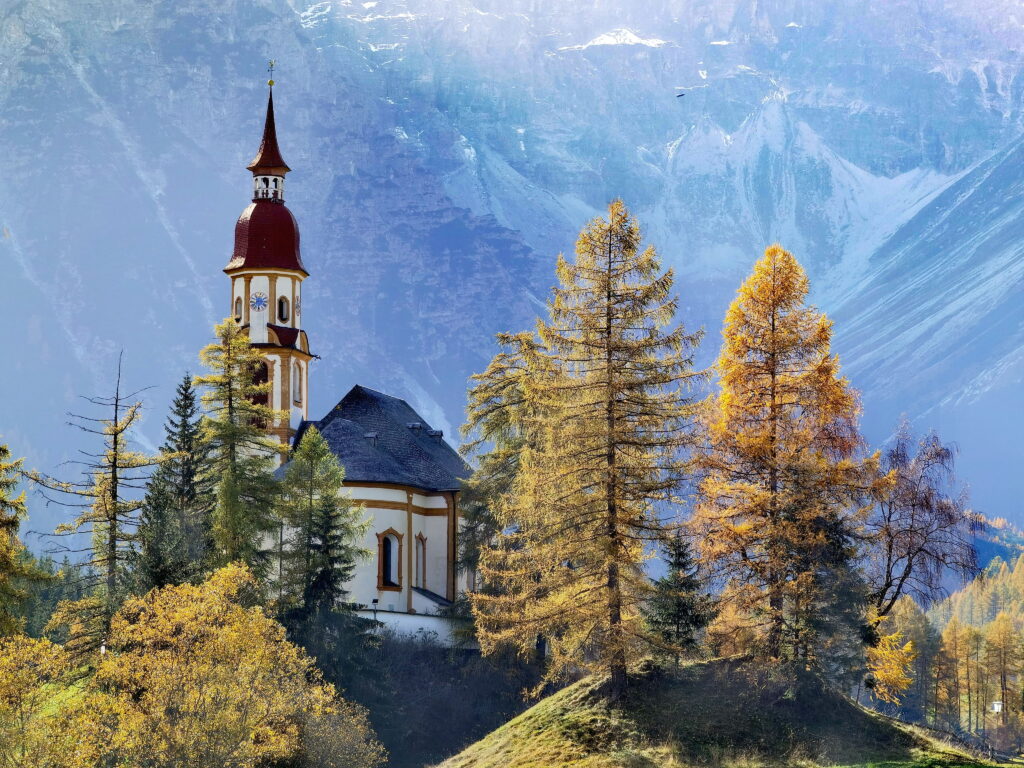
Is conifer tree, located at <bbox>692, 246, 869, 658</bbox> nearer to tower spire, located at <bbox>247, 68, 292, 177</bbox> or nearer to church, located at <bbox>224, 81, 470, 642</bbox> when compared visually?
church, located at <bbox>224, 81, 470, 642</bbox>

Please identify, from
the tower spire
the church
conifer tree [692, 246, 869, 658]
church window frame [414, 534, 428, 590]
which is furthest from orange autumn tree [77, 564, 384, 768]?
the tower spire

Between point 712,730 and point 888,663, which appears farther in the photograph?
point 888,663

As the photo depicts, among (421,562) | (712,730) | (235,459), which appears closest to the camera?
(712,730)

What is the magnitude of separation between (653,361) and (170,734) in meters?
13.7

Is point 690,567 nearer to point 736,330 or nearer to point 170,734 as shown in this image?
point 736,330

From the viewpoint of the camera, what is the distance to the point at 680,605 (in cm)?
3916

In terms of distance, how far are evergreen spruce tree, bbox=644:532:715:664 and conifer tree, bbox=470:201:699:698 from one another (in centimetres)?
211

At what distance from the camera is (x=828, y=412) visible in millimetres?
35656

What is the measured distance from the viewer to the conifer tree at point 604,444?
35125mm

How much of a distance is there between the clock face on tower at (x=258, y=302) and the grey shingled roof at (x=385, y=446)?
5.53 m

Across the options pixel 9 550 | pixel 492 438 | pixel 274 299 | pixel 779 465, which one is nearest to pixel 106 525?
pixel 9 550

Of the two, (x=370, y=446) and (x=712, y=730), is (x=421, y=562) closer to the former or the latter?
(x=370, y=446)

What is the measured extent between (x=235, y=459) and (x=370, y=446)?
12.3 meters

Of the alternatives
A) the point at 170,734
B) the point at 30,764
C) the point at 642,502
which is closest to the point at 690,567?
the point at 642,502
